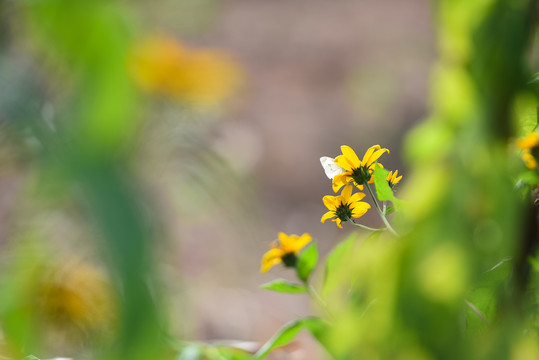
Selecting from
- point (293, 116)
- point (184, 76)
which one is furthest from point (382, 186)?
point (293, 116)

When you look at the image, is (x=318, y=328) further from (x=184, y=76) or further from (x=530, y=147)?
(x=184, y=76)

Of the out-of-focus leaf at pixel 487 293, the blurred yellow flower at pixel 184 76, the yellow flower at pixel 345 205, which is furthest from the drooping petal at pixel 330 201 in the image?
the blurred yellow flower at pixel 184 76

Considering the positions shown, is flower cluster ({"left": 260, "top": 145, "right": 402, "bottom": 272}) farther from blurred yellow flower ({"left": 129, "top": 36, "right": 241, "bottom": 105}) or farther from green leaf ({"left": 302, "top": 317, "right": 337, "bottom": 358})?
blurred yellow flower ({"left": 129, "top": 36, "right": 241, "bottom": 105})

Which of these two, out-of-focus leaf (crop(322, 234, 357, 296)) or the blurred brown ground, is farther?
the blurred brown ground

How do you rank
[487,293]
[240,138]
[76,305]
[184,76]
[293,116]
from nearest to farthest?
[487,293] → [76,305] → [184,76] → [240,138] → [293,116]

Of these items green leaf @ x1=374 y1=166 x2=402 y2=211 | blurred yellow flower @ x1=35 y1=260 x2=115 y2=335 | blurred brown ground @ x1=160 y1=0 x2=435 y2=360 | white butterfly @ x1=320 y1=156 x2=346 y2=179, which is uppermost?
blurred brown ground @ x1=160 y1=0 x2=435 y2=360

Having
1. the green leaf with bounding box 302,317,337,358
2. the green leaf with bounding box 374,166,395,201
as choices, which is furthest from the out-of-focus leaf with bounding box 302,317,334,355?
the green leaf with bounding box 374,166,395,201

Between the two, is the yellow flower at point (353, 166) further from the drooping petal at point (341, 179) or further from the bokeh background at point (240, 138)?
the bokeh background at point (240, 138)
